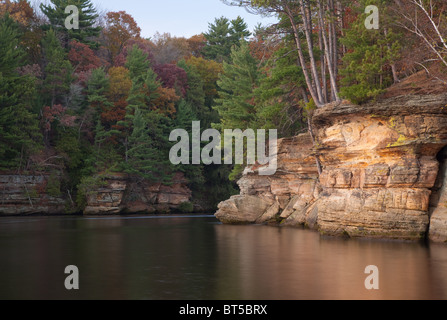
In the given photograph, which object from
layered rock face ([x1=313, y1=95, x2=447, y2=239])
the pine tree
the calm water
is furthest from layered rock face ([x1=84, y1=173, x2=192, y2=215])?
layered rock face ([x1=313, y1=95, x2=447, y2=239])

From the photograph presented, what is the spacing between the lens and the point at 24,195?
43.1 m

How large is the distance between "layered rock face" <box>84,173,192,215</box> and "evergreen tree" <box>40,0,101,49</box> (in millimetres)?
16716

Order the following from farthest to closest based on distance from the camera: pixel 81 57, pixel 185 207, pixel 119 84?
pixel 185 207 → pixel 81 57 → pixel 119 84

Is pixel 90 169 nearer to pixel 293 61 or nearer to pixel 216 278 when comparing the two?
pixel 293 61

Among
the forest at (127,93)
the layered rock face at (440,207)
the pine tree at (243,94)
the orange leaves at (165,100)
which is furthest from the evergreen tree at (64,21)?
the layered rock face at (440,207)

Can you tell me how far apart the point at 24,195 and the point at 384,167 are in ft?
107

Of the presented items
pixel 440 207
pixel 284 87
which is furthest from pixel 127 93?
pixel 440 207

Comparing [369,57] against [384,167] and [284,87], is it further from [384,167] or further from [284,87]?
[284,87]

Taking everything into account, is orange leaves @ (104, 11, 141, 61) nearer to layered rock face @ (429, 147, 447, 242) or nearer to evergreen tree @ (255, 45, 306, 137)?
evergreen tree @ (255, 45, 306, 137)

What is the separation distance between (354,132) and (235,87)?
22.3 meters

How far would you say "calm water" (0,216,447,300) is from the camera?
11.8m

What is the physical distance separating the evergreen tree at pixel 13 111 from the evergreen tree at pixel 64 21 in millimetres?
7602

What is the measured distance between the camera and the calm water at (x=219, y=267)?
38.7 ft
